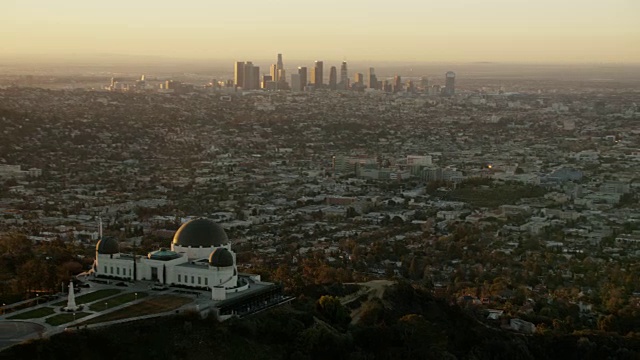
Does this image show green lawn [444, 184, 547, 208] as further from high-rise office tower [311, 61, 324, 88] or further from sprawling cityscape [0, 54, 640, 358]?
high-rise office tower [311, 61, 324, 88]

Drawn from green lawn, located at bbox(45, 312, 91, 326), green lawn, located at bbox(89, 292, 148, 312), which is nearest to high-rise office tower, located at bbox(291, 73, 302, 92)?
green lawn, located at bbox(89, 292, 148, 312)

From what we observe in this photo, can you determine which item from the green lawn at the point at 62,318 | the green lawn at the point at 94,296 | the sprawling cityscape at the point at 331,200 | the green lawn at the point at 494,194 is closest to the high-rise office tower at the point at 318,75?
the sprawling cityscape at the point at 331,200

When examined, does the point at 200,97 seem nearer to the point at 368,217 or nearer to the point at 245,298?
the point at 368,217

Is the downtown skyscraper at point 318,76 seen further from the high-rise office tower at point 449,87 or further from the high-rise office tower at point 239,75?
the high-rise office tower at point 449,87

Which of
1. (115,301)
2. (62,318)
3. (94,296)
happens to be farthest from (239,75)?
(62,318)

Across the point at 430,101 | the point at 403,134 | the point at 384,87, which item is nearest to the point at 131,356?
the point at 403,134

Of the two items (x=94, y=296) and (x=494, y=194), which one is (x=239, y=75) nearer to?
(x=494, y=194)
